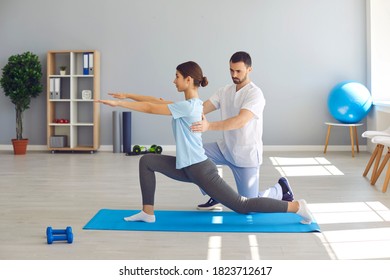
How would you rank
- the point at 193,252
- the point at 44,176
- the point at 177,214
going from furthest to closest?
the point at 44,176
the point at 177,214
the point at 193,252

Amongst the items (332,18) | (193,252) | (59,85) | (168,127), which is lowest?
(193,252)

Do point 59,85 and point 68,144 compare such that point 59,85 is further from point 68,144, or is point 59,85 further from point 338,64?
point 338,64

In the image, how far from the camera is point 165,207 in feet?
14.9

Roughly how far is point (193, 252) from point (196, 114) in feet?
2.88

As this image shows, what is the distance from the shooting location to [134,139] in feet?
28.5

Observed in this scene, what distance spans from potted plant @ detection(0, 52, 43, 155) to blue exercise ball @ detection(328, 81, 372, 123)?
12.9 ft

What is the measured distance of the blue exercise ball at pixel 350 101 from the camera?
7.79m

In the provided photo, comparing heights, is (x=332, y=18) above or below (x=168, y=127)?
above

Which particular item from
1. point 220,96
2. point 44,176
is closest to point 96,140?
point 44,176

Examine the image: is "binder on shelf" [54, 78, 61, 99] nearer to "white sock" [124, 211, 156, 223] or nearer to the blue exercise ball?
the blue exercise ball

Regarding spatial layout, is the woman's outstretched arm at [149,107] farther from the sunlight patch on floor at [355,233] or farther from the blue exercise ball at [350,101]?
the blue exercise ball at [350,101]
